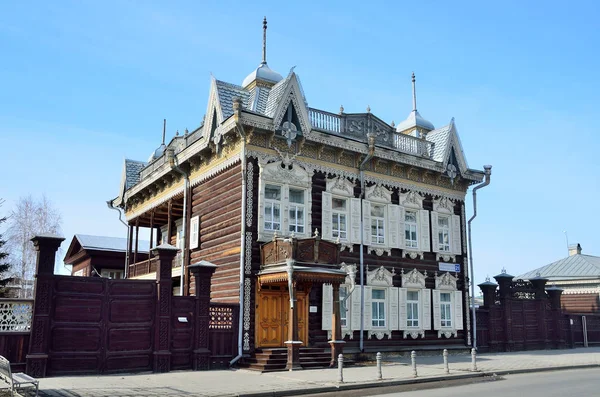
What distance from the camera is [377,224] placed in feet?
76.0

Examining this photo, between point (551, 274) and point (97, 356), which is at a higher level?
point (551, 274)

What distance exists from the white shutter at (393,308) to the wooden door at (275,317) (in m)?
4.05

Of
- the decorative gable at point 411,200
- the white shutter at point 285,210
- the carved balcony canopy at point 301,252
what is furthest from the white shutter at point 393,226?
the white shutter at point 285,210

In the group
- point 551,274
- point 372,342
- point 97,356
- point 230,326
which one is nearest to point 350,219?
point 372,342

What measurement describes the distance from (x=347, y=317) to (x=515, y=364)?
5.99 metres

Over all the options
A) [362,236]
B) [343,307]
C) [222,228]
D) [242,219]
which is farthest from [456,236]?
[242,219]

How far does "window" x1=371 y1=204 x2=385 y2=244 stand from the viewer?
23.0 meters

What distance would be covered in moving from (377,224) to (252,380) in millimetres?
10003

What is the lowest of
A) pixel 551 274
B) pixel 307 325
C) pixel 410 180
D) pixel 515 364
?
pixel 515 364

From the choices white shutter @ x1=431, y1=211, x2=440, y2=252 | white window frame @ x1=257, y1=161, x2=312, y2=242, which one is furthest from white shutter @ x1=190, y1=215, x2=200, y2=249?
white shutter @ x1=431, y1=211, x2=440, y2=252

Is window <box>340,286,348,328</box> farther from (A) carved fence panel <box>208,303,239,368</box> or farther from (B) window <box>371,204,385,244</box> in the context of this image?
(A) carved fence panel <box>208,303,239,368</box>

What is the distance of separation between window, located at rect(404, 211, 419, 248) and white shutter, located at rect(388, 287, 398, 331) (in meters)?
2.16

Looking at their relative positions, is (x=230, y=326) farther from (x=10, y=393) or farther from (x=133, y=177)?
(x=133, y=177)

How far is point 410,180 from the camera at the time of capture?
24.4 m
